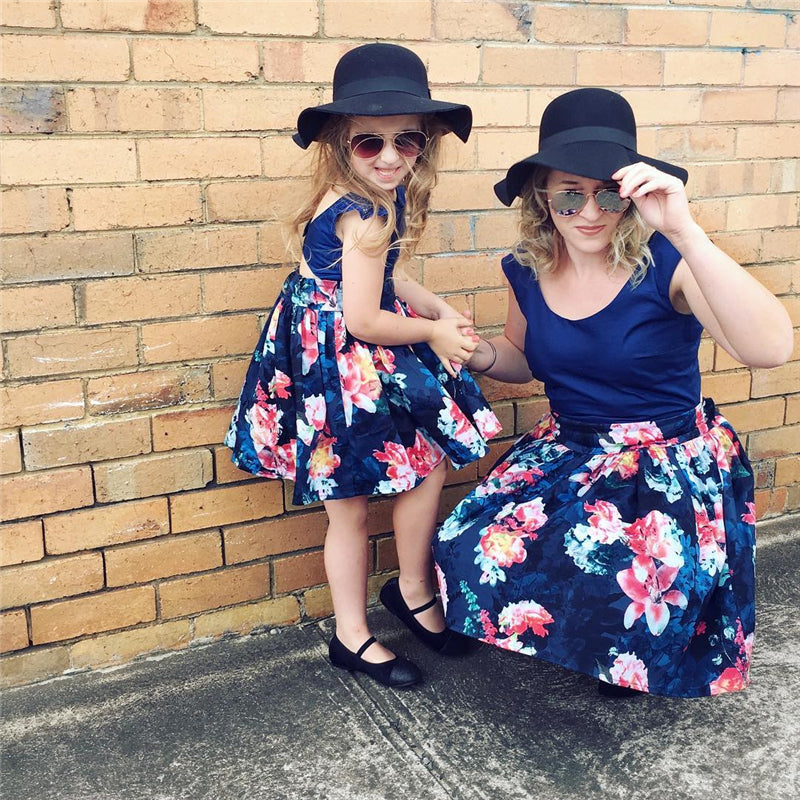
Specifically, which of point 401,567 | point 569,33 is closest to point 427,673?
point 401,567

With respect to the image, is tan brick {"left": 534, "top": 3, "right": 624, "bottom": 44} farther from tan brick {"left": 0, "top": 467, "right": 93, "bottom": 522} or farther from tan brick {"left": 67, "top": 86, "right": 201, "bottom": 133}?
tan brick {"left": 0, "top": 467, "right": 93, "bottom": 522}

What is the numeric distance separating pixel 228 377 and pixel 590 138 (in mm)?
1165

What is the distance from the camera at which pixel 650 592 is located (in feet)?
7.22

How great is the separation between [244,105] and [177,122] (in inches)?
7.3

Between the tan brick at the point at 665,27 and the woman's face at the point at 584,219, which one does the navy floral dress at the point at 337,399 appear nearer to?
the woman's face at the point at 584,219

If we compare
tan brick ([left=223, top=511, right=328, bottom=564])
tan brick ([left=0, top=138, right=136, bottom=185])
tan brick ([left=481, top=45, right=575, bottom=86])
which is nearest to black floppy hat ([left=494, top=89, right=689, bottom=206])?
tan brick ([left=481, top=45, right=575, bottom=86])

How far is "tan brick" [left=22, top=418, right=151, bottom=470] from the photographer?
8.13 feet

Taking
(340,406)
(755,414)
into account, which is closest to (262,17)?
(340,406)

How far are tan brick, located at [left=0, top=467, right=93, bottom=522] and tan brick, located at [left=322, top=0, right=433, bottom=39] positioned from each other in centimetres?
138

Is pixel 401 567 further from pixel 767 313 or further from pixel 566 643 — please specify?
pixel 767 313

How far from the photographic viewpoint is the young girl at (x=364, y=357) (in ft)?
7.64

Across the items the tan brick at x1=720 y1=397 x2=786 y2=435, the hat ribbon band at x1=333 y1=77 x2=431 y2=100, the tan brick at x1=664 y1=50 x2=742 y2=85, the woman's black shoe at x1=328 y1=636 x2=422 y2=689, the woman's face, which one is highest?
the tan brick at x1=664 y1=50 x2=742 y2=85

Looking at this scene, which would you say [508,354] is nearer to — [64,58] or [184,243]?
[184,243]

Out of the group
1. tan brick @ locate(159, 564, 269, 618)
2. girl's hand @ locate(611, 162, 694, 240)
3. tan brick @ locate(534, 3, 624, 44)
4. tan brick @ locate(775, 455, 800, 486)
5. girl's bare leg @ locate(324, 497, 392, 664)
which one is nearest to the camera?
girl's hand @ locate(611, 162, 694, 240)
